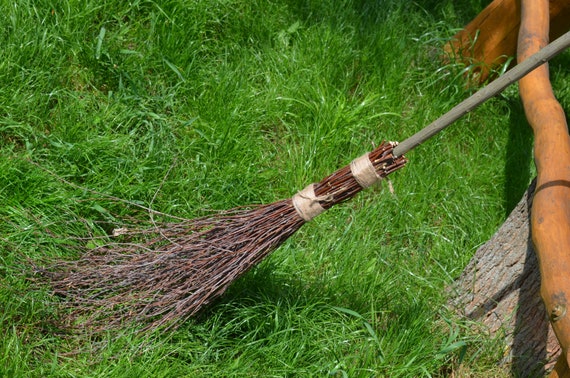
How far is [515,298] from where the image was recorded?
10.3 feet

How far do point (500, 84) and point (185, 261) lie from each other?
48.4 inches

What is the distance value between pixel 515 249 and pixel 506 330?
302mm

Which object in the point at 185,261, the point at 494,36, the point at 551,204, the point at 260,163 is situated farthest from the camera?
the point at 494,36

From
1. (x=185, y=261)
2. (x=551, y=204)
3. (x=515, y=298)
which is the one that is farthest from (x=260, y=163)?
(x=551, y=204)

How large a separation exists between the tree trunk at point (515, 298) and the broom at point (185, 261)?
601mm

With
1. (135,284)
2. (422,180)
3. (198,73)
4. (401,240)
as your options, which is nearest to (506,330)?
(401,240)

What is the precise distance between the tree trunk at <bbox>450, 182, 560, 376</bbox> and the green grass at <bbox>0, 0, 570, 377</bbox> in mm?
88

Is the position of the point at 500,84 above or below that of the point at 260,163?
above

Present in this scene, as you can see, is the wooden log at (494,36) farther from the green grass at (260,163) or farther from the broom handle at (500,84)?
the broom handle at (500,84)

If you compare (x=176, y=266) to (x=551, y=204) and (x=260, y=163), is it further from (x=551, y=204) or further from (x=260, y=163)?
(x=551, y=204)

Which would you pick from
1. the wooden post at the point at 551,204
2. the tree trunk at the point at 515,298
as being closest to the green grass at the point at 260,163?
the tree trunk at the point at 515,298

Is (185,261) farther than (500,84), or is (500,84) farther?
(185,261)

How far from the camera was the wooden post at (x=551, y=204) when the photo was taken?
2395 mm

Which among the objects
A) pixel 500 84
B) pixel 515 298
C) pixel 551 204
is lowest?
pixel 515 298
